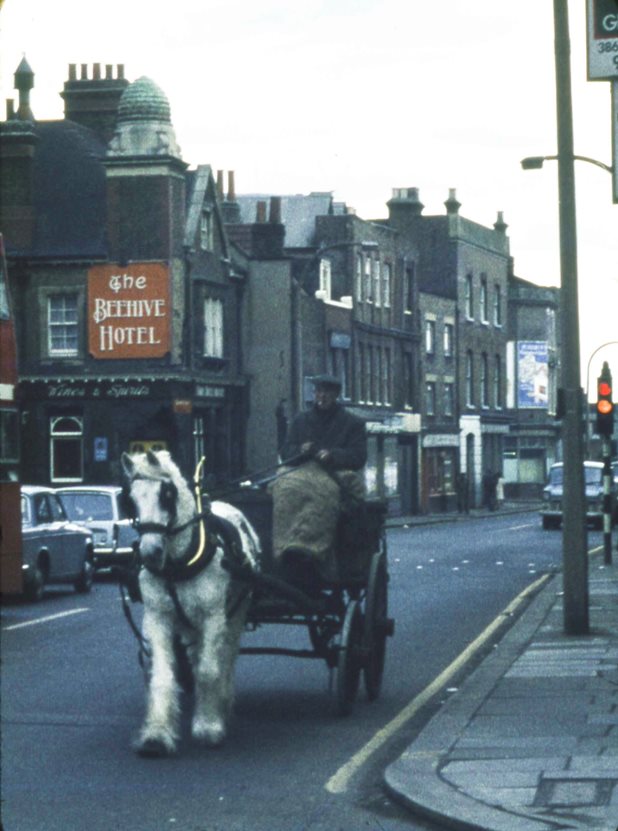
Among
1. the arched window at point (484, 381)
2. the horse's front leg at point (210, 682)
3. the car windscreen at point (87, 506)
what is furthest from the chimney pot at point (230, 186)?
the horse's front leg at point (210, 682)

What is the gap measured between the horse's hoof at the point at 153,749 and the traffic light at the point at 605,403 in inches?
908

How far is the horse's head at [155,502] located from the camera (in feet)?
36.8

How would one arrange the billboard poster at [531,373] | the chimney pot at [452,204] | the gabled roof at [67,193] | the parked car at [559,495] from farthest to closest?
the billboard poster at [531,373]
the chimney pot at [452,204]
the parked car at [559,495]
the gabled roof at [67,193]

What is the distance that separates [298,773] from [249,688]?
14.9ft

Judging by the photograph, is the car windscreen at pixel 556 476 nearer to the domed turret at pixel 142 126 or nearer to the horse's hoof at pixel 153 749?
the domed turret at pixel 142 126

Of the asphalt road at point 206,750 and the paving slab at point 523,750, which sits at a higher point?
the paving slab at point 523,750

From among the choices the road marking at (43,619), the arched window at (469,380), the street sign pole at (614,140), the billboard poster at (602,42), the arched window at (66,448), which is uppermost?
the arched window at (469,380)

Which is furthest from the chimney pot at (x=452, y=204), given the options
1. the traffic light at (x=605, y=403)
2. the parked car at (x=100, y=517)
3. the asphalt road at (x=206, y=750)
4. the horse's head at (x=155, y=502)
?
the horse's head at (x=155, y=502)

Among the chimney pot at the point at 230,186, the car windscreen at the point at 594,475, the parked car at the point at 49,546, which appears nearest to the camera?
the parked car at the point at 49,546

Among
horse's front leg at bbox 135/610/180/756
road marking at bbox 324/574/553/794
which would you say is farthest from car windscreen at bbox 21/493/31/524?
horse's front leg at bbox 135/610/180/756

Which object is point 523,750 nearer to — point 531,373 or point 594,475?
point 594,475

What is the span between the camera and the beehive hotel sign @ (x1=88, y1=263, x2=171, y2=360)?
188 feet

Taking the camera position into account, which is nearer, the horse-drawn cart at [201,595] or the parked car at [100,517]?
the horse-drawn cart at [201,595]

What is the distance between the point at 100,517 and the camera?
33.4m
